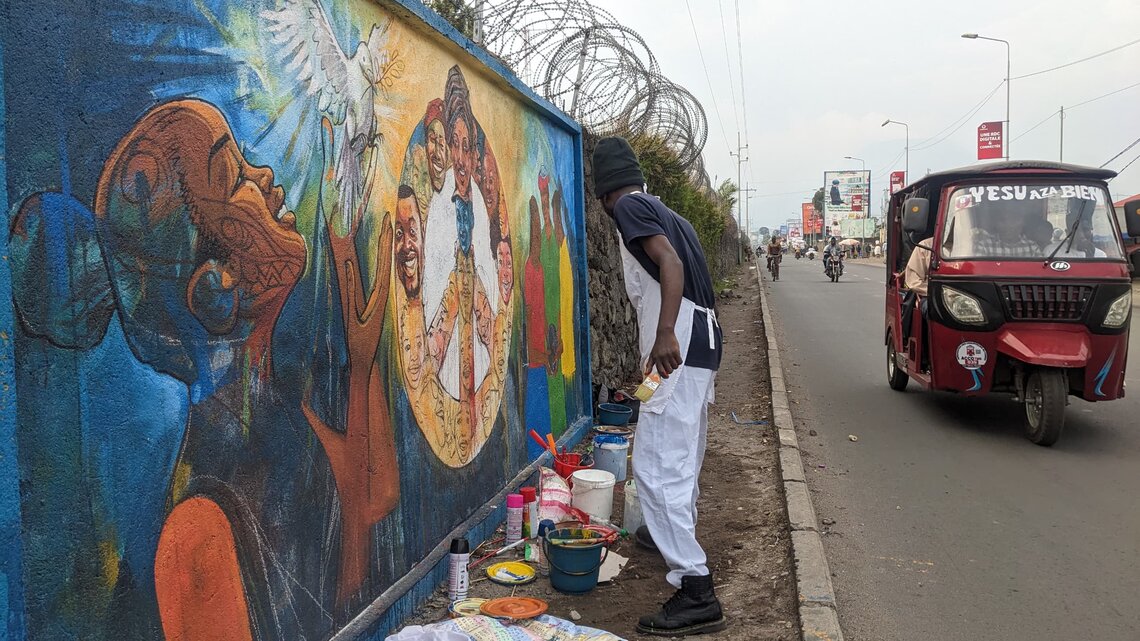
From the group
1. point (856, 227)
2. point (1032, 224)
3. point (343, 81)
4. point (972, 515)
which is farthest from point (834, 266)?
point (856, 227)

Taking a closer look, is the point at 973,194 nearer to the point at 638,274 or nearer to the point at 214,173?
the point at 638,274

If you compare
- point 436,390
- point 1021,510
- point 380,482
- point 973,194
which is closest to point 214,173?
point 380,482

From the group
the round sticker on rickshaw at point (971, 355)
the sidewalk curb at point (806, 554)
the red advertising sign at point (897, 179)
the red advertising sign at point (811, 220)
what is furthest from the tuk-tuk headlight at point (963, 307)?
the red advertising sign at point (811, 220)

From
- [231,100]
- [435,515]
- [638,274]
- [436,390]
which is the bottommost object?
[435,515]

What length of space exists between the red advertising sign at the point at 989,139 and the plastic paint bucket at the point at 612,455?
165 ft

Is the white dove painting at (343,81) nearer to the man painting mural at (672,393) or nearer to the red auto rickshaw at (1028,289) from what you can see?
the man painting mural at (672,393)

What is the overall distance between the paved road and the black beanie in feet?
7.38

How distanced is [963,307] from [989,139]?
48.9m

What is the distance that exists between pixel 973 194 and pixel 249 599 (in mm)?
7031

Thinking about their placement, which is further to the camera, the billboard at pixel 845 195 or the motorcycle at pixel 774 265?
the billboard at pixel 845 195

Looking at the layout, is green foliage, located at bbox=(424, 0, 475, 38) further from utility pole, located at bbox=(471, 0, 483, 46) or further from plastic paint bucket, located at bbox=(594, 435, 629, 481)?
plastic paint bucket, located at bbox=(594, 435, 629, 481)

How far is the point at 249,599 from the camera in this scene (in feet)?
8.36

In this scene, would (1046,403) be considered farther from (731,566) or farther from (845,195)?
(845,195)

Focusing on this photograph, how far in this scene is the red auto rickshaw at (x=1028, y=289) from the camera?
6.75 meters
